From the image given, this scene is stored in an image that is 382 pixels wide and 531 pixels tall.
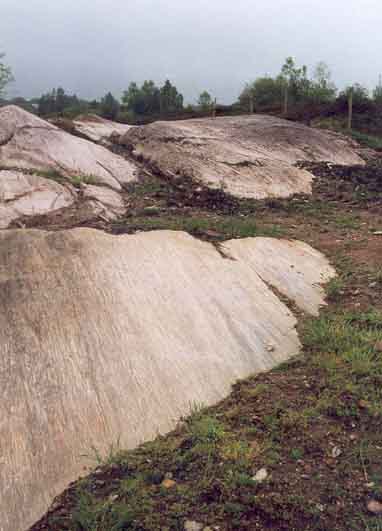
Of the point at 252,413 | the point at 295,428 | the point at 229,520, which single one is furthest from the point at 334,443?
the point at 229,520

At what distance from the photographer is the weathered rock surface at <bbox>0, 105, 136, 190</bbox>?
793cm

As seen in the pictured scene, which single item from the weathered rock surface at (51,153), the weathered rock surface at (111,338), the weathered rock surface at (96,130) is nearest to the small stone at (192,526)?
the weathered rock surface at (111,338)

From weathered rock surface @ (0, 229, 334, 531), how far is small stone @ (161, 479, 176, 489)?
45cm

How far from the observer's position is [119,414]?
3.26 m

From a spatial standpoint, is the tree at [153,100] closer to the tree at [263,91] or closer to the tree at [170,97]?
the tree at [170,97]

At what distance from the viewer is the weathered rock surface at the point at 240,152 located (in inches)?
349

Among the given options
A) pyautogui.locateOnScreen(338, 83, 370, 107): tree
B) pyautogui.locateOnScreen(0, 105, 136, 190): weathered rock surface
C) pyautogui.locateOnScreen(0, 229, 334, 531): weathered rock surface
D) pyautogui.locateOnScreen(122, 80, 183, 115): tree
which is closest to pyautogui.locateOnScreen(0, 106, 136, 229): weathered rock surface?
pyautogui.locateOnScreen(0, 105, 136, 190): weathered rock surface

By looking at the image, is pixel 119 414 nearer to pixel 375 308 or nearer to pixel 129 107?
pixel 375 308

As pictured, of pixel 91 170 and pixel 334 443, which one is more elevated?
pixel 91 170

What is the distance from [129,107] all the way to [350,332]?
46776mm

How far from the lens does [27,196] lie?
636 centimetres

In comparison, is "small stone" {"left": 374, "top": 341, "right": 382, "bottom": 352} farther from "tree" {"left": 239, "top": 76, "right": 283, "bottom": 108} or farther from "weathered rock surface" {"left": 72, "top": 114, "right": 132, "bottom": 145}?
"tree" {"left": 239, "top": 76, "right": 283, "bottom": 108}

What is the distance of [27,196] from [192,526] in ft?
17.2

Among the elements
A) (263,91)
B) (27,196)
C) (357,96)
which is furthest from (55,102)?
(27,196)
